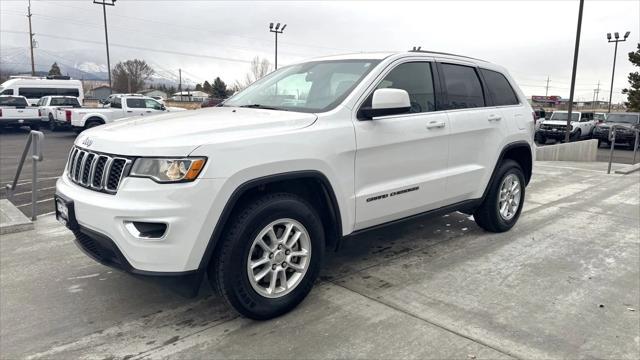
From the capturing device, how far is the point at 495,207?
513 cm

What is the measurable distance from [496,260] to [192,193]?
304cm

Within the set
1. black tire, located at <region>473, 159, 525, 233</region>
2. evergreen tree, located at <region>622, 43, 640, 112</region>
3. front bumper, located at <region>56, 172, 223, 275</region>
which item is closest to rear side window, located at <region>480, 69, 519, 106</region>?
black tire, located at <region>473, 159, 525, 233</region>

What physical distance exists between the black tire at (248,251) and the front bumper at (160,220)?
0.16 meters

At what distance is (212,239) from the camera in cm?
285

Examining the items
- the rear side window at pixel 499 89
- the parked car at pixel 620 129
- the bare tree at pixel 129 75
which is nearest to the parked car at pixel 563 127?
the parked car at pixel 620 129

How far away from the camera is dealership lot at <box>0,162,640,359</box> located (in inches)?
116

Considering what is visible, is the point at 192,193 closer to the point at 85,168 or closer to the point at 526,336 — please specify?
the point at 85,168

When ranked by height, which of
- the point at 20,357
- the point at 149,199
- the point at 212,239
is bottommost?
the point at 20,357

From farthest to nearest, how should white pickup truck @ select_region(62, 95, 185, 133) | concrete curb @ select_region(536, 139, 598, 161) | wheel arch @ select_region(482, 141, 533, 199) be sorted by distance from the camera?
white pickup truck @ select_region(62, 95, 185, 133), concrete curb @ select_region(536, 139, 598, 161), wheel arch @ select_region(482, 141, 533, 199)

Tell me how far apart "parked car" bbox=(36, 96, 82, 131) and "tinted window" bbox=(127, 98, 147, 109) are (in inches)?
98.4

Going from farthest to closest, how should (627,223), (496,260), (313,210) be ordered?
(627,223), (496,260), (313,210)

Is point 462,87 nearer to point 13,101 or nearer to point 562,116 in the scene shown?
point 13,101

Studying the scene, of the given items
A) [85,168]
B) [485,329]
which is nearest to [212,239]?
[85,168]

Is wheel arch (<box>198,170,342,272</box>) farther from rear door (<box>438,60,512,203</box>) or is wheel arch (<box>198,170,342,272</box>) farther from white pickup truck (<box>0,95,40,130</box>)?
white pickup truck (<box>0,95,40,130</box>)
